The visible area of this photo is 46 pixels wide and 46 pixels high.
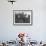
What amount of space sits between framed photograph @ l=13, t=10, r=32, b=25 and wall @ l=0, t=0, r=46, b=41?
12 cm

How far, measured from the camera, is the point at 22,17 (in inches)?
188

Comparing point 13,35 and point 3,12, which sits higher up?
point 3,12

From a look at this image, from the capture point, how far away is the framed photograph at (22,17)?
15.6 ft

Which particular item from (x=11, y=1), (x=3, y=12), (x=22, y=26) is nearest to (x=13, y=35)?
(x=22, y=26)

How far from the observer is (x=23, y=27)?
15.6 feet

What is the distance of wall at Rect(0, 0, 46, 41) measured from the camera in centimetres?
474

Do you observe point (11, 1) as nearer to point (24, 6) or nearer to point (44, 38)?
point (24, 6)

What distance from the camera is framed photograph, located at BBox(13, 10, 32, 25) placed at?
4.74 metres

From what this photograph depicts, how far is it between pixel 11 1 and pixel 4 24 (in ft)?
2.86

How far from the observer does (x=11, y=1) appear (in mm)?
4723

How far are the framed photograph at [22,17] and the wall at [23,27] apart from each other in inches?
4.5

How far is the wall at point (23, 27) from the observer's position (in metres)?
4.74

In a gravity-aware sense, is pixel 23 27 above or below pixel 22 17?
below

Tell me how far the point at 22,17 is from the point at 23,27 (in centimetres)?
37
